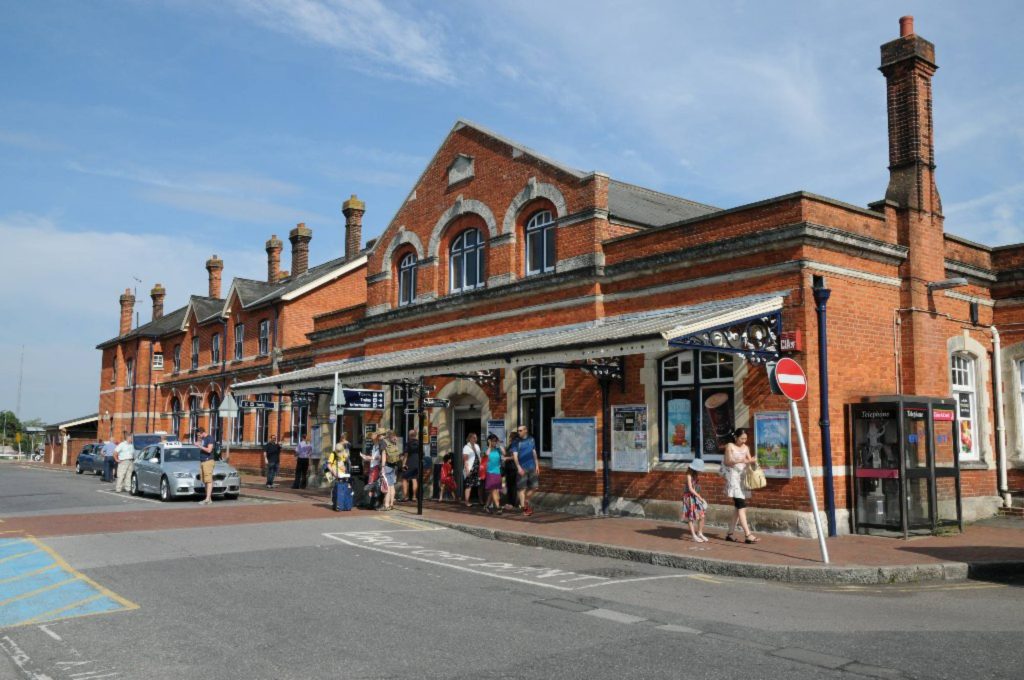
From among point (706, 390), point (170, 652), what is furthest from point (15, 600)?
point (706, 390)

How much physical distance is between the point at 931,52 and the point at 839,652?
13074mm

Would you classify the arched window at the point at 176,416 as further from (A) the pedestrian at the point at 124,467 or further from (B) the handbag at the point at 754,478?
(B) the handbag at the point at 754,478

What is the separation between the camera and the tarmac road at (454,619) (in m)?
6.27

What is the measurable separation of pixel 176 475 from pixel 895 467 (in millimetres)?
16580

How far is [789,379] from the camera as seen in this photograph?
36.4 feet

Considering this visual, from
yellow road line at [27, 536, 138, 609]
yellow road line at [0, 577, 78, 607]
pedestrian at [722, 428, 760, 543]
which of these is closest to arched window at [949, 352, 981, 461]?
pedestrian at [722, 428, 760, 543]

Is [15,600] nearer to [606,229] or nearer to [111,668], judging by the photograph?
[111,668]

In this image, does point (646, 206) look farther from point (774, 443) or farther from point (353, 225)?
point (353, 225)

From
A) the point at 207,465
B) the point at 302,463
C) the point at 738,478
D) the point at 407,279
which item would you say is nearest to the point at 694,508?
the point at 738,478

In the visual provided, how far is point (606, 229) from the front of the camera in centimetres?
1788

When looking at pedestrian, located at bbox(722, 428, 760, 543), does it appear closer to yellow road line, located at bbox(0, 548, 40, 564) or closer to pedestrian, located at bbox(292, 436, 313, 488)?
yellow road line, located at bbox(0, 548, 40, 564)

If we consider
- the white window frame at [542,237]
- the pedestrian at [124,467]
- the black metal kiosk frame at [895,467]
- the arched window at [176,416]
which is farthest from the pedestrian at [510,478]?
the arched window at [176,416]

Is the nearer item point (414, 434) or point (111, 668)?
point (111, 668)

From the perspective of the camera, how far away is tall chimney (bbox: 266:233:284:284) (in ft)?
142
